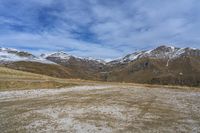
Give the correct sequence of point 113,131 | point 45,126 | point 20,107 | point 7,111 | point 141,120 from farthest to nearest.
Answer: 1. point 20,107
2. point 7,111
3. point 141,120
4. point 45,126
5. point 113,131

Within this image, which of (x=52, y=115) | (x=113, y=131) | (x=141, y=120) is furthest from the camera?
(x=52, y=115)

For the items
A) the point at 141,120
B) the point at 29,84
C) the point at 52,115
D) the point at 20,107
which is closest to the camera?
the point at 141,120

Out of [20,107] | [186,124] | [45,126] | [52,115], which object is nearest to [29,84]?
[20,107]

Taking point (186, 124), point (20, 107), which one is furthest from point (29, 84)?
point (186, 124)

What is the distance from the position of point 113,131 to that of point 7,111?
43.4 feet

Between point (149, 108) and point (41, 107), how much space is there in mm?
12359

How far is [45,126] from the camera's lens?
20750 millimetres

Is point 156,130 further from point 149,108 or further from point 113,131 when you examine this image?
point 149,108

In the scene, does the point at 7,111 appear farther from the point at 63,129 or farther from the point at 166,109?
the point at 166,109

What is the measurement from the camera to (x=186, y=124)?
72.2ft

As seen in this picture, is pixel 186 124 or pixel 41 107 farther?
pixel 41 107

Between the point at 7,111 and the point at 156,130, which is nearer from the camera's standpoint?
the point at 156,130

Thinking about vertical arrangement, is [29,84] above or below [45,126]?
above

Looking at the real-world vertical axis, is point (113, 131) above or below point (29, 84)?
below
